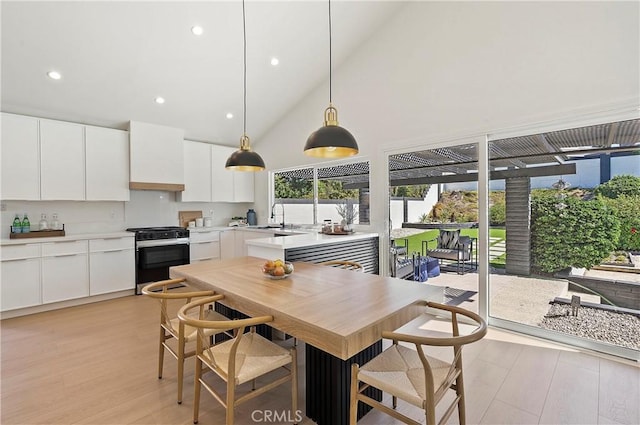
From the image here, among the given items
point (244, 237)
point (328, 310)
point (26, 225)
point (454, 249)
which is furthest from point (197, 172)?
point (328, 310)

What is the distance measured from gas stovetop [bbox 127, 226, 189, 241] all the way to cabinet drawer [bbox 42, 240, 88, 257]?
664 mm

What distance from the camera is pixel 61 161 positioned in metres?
4.11

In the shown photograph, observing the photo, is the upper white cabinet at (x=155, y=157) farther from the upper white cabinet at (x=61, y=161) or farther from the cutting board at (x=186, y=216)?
the cutting board at (x=186, y=216)

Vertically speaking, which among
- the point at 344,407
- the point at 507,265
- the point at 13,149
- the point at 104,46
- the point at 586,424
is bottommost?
the point at 586,424

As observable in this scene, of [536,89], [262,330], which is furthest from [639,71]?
[262,330]

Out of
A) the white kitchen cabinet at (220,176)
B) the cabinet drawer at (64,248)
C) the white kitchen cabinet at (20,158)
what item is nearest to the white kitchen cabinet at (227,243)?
the white kitchen cabinet at (220,176)

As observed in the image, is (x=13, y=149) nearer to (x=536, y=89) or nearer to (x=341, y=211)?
(x=341, y=211)

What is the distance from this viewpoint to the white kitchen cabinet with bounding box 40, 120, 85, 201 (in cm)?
398

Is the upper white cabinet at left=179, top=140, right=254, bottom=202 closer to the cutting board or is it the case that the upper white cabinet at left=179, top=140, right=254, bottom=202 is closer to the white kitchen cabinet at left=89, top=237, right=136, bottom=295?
the cutting board

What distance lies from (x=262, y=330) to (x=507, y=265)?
259cm

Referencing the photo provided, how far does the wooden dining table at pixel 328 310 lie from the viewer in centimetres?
138

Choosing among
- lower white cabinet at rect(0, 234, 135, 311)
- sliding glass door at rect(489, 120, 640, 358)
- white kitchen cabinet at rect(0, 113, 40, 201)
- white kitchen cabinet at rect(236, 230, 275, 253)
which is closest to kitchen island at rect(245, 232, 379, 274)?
sliding glass door at rect(489, 120, 640, 358)

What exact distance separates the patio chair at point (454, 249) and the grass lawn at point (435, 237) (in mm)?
40

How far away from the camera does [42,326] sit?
136 inches
